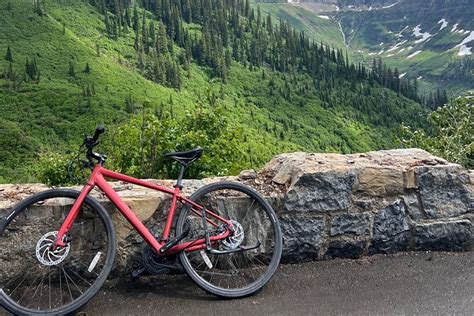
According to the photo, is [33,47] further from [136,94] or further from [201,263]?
[201,263]

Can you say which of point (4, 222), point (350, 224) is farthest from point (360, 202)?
point (4, 222)

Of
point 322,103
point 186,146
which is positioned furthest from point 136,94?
point 186,146

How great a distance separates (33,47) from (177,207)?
158 meters

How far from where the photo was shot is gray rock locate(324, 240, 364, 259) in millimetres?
5758

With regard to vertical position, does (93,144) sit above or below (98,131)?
below

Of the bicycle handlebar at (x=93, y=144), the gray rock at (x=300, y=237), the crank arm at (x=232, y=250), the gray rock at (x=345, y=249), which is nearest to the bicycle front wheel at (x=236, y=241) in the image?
the crank arm at (x=232, y=250)

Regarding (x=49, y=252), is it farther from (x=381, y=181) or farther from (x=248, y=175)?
(x=381, y=181)

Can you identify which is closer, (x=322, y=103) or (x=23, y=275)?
(x=23, y=275)

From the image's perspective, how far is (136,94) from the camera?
437 feet

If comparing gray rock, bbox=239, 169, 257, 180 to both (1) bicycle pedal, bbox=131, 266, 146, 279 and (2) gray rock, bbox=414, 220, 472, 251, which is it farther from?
(2) gray rock, bbox=414, 220, 472, 251

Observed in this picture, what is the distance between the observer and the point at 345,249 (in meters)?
5.79

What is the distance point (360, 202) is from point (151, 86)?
144 metres

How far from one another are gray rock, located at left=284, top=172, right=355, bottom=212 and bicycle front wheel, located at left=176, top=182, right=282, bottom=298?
1.33 feet

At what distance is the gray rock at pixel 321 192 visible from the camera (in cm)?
552
